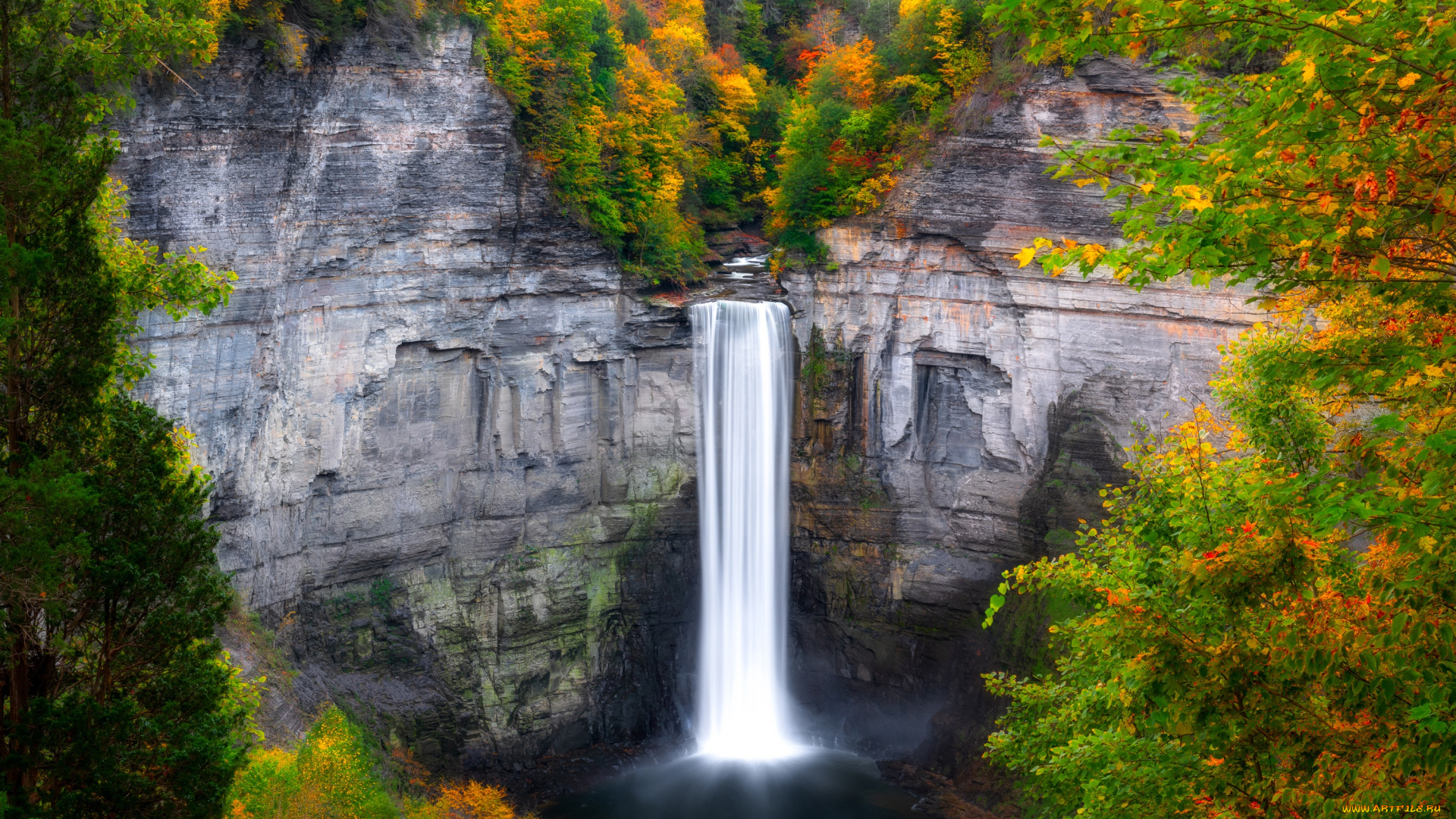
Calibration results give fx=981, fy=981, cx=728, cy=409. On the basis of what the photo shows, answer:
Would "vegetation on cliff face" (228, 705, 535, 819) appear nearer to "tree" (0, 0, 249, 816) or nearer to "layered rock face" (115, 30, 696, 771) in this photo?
"layered rock face" (115, 30, 696, 771)

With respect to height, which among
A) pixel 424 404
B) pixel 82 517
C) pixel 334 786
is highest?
pixel 424 404

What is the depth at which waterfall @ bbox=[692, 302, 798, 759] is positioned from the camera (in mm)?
29953

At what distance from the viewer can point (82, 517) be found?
8211 millimetres

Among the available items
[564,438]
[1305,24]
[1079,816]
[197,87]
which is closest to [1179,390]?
[564,438]

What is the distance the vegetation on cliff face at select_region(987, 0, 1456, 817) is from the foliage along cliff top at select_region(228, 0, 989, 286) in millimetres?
22708

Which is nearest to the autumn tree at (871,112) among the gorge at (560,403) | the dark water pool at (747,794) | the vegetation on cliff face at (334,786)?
the gorge at (560,403)

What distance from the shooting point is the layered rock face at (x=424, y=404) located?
2281cm

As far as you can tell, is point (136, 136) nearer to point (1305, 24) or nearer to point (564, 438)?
point (564, 438)

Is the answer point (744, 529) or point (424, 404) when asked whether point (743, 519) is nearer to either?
point (744, 529)

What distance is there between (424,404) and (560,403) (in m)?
4.03

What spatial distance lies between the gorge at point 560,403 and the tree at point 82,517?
43.0 ft

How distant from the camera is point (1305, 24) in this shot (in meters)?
4.87

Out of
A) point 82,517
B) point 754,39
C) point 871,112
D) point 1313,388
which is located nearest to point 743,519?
point 871,112

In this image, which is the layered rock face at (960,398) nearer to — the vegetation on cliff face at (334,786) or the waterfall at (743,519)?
the waterfall at (743,519)
